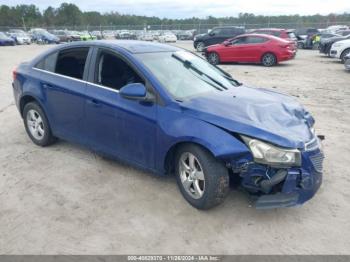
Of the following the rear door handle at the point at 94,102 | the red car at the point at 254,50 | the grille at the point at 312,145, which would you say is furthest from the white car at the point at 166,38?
the grille at the point at 312,145

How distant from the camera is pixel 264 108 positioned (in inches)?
153

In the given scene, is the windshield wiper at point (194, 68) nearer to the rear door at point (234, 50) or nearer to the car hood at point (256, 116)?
the car hood at point (256, 116)

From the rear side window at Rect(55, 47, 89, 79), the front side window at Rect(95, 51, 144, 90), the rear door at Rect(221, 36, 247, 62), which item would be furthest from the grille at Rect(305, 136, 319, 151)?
the rear door at Rect(221, 36, 247, 62)

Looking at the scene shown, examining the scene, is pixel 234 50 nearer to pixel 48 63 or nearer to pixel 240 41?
pixel 240 41

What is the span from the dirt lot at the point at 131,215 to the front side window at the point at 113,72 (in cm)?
117

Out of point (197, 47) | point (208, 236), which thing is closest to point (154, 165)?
point (208, 236)

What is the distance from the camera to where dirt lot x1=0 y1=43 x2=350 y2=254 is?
3.28m

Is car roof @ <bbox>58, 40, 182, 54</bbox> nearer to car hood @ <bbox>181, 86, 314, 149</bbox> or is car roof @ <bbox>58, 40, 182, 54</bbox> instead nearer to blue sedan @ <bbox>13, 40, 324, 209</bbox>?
blue sedan @ <bbox>13, 40, 324, 209</bbox>

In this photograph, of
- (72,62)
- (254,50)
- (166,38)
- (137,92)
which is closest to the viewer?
(137,92)

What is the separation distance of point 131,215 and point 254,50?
14.4 metres

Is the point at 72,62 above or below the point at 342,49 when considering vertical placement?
above

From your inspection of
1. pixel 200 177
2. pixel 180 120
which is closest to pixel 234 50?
pixel 180 120

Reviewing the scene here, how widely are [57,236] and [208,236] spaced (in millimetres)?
1433

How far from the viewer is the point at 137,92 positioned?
3.93m
